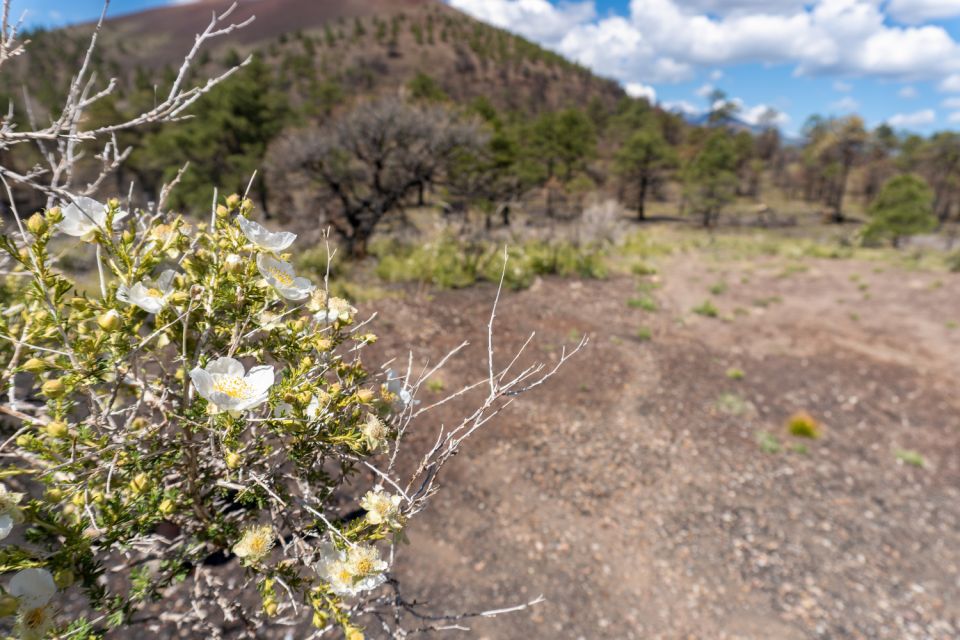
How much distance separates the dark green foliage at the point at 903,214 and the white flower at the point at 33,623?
29.2 m

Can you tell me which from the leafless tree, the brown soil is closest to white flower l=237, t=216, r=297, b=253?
the brown soil

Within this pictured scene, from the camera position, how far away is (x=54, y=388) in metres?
0.96

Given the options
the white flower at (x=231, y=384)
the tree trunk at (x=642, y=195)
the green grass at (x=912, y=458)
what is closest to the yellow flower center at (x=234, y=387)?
the white flower at (x=231, y=384)

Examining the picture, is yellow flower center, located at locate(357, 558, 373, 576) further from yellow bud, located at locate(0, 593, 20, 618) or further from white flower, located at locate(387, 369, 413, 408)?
yellow bud, located at locate(0, 593, 20, 618)

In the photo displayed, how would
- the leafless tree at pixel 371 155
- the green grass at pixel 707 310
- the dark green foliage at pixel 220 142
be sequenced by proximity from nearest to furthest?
the green grass at pixel 707 310
the leafless tree at pixel 371 155
the dark green foliage at pixel 220 142

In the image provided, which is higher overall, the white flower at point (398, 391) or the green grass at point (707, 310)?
the white flower at point (398, 391)

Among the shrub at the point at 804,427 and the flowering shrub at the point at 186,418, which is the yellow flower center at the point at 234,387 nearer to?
the flowering shrub at the point at 186,418

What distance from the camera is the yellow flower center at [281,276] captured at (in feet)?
3.75

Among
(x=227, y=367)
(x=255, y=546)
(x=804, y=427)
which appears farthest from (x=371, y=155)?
(x=255, y=546)

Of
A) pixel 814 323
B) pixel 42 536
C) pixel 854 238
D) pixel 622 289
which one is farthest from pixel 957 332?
pixel 854 238

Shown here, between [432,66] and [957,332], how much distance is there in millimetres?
63783

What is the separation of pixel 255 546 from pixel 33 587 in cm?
40

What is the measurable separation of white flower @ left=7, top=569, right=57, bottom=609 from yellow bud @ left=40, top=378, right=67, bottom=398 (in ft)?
1.12

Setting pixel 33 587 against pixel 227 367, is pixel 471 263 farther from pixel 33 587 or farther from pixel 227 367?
pixel 33 587
